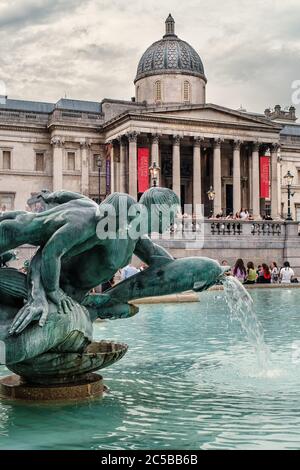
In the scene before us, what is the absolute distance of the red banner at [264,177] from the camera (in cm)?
5766

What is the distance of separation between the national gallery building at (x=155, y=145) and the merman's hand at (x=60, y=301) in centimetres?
4618

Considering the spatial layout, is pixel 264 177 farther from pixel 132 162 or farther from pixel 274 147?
pixel 132 162

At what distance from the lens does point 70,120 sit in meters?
55.8

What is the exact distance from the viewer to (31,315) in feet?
18.4

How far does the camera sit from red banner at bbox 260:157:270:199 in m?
57.7

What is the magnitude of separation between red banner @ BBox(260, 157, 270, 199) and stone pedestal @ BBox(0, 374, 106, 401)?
5252 cm

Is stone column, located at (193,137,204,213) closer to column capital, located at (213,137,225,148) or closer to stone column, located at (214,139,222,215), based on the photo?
column capital, located at (213,137,225,148)

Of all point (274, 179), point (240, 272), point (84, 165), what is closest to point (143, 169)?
point (84, 165)

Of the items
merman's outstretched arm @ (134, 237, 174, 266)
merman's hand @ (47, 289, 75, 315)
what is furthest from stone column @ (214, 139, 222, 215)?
merman's hand @ (47, 289, 75, 315)

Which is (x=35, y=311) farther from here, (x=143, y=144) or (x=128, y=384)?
(x=143, y=144)

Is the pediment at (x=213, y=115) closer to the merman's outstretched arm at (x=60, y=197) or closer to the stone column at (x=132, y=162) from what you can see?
the stone column at (x=132, y=162)

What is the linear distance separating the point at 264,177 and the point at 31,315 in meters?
53.8

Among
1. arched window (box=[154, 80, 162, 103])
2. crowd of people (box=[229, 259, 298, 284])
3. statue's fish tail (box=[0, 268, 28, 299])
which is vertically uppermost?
arched window (box=[154, 80, 162, 103])
